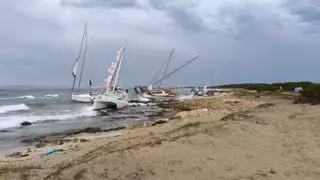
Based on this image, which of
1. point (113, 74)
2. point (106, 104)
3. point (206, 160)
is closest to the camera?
point (206, 160)

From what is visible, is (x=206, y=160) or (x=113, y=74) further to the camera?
(x=113, y=74)

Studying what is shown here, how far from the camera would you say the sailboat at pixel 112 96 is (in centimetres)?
5968

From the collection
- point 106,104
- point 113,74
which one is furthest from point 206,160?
point 113,74

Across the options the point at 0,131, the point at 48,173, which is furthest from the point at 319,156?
the point at 0,131

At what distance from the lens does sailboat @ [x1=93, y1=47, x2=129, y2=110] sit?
59678mm

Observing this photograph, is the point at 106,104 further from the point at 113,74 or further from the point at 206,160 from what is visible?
the point at 206,160

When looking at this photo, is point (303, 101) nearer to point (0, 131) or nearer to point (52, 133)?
point (52, 133)

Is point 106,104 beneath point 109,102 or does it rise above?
beneath

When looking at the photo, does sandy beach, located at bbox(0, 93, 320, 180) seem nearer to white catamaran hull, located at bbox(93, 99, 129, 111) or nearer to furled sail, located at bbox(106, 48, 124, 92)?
white catamaran hull, located at bbox(93, 99, 129, 111)

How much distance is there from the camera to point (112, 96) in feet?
203

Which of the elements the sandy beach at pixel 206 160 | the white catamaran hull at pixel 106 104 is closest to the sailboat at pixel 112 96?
the white catamaran hull at pixel 106 104

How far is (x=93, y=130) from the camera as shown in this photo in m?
31.1

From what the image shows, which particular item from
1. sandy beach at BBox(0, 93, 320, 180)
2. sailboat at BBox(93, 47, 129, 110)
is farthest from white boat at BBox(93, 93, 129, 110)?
→ sandy beach at BBox(0, 93, 320, 180)

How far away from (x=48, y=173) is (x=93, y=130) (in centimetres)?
1921
